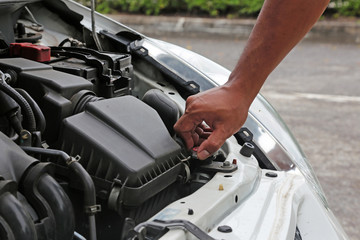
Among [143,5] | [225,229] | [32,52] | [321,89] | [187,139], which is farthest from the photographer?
[143,5]

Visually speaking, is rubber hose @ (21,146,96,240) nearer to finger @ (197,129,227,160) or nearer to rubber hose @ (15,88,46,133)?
rubber hose @ (15,88,46,133)

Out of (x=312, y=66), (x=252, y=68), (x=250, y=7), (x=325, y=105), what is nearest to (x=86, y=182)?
Answer: (x=252, y=68)

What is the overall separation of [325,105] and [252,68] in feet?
13.9

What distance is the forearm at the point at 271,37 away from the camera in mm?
1772

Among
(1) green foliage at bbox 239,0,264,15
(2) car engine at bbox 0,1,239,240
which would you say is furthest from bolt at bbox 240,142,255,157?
(1) green foliage at bbox 239,0,264,15

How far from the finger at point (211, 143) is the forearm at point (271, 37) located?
5.0 inches

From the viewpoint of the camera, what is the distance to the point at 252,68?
5.95 ft

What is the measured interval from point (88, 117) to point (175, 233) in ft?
1.45

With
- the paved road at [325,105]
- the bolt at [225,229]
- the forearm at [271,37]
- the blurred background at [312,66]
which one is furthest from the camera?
the blurred background at [312,66]

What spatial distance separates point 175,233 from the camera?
1.48 meters

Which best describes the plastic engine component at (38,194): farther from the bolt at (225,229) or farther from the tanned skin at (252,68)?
the tanned skin at (252,68)

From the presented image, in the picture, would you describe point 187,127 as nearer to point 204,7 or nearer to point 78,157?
point 78,157

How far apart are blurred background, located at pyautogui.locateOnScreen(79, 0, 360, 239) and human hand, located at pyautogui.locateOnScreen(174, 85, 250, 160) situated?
199 centimetres

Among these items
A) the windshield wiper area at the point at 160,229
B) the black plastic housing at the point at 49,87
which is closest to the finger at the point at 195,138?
the black plastic housing at the point at 49,87
